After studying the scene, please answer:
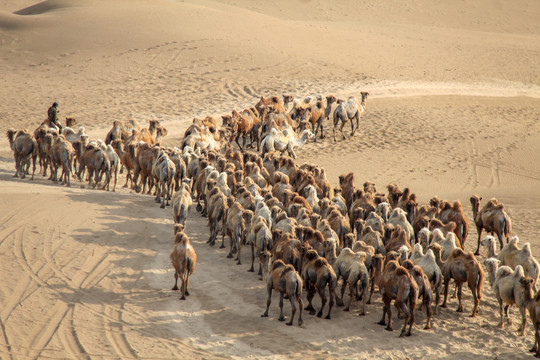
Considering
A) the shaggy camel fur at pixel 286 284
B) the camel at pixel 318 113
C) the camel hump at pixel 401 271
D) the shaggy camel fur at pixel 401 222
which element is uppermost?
the camel at pixel 318 113

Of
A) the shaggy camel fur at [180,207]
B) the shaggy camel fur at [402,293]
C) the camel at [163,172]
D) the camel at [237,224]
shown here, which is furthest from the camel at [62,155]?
the shaggy camel fur at [402,293]

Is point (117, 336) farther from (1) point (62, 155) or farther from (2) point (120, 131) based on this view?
(2) point (120, 131)

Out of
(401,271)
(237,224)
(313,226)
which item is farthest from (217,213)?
(401,271)

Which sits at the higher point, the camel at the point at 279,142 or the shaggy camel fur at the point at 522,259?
the camel at the point at 279,142

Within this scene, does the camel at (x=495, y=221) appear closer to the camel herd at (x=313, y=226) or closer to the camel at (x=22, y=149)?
the camel herd at (x=313, y=226)

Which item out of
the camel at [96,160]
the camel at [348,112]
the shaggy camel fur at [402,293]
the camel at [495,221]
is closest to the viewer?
the shaggy camel fur at [402,293]

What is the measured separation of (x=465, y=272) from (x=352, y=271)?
2349 millimetres

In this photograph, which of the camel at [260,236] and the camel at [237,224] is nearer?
the camel at [260,236]

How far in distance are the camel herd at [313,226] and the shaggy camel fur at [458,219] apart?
3cm

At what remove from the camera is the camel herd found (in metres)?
12.3

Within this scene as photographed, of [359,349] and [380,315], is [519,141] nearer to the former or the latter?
[380,315]

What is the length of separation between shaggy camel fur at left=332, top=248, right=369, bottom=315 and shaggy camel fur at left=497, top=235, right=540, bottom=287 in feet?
11.3

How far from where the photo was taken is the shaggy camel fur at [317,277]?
12320 millimetres

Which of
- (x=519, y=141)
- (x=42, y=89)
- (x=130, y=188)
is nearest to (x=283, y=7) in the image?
(x=42, y=89)
